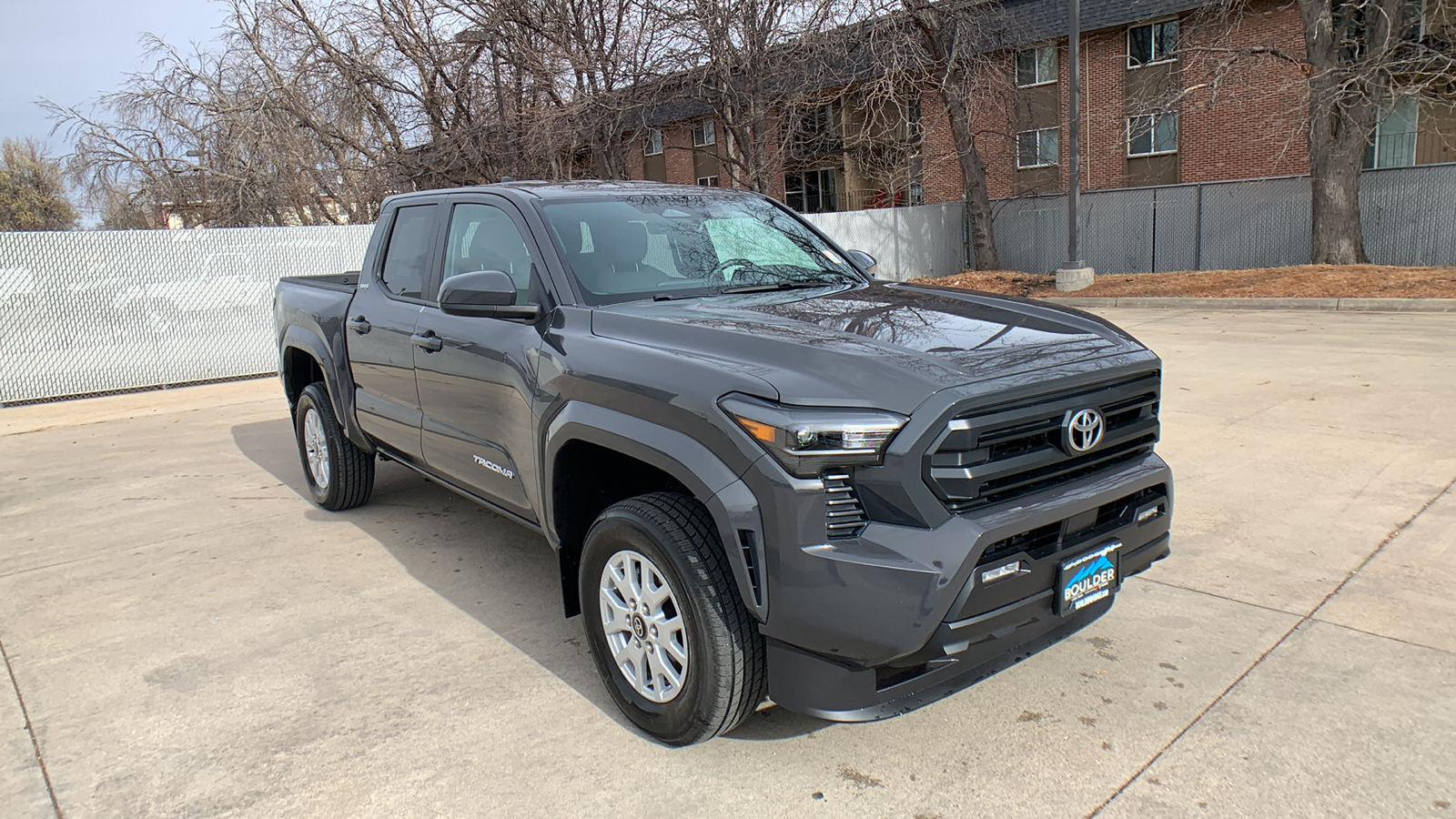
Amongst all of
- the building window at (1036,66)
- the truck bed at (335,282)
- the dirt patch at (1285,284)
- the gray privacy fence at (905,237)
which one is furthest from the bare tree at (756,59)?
the truck bed at (335,282)

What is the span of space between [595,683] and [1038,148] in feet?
93.4

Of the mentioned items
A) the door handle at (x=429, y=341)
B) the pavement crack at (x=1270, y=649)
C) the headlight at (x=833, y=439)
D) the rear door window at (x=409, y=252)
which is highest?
the rear door window at (x=409, y=252)

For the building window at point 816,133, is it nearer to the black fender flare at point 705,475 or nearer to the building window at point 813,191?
the building window at point 813,191

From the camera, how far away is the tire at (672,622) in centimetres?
289

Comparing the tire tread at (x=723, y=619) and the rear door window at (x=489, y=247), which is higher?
the rear door window at (x=489, y=247)

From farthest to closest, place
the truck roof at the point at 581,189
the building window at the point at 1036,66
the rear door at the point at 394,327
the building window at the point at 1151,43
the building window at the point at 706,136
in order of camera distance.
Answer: the building window at the point at 706,136
the building window at the point at 1036,66
the building window at the point at 1151,43
the rear door at the point at 394,327
the truck roof at the point at 581,189

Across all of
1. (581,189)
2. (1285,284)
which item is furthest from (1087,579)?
(1285,284)

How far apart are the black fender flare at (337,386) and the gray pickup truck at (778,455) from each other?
1285mm

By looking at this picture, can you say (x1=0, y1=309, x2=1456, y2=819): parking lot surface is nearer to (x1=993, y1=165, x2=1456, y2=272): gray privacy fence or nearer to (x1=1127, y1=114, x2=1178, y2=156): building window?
(x1=993, y1=165, x2=1456, y2=272): gray privacy fence

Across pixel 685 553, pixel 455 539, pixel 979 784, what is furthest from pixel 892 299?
pixel 455 539

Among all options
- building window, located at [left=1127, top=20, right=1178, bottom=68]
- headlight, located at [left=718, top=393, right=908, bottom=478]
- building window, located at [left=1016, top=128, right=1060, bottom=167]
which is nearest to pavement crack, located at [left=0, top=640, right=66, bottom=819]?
Result: headlight, located at [left=718, top=393, right=908, bottom=478]

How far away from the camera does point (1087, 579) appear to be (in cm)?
297

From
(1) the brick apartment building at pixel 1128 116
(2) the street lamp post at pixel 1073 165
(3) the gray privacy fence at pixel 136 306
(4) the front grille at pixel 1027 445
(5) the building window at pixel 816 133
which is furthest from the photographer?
(1) the brick apartment building at pixel 1128 116

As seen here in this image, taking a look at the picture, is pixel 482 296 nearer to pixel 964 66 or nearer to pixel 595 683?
pixel 595 683
